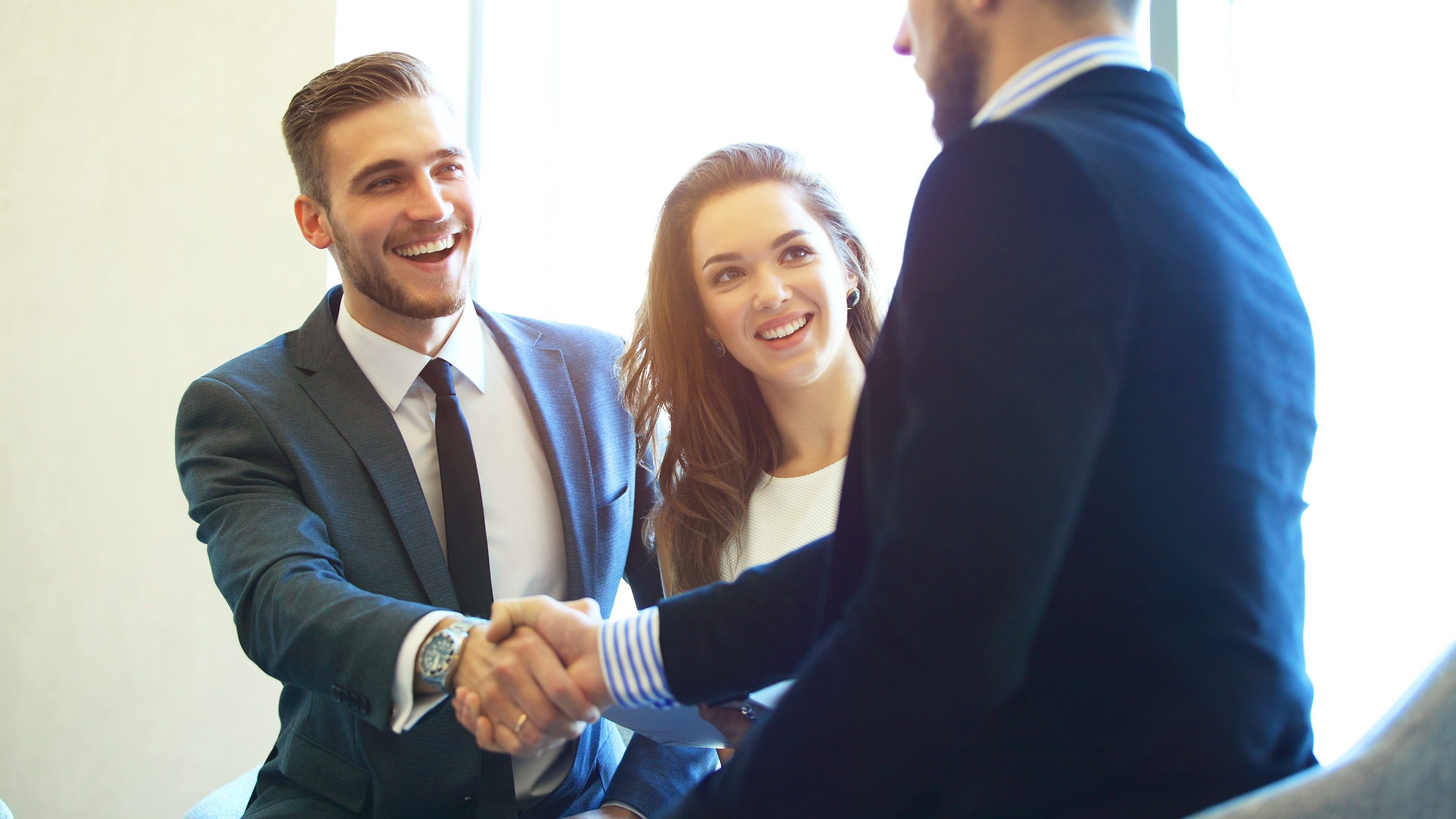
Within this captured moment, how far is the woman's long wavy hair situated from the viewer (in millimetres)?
2004

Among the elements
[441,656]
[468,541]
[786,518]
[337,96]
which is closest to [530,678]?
[441,656]

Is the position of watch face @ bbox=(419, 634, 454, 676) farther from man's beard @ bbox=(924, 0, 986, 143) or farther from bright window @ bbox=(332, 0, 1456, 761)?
bright window @ bbox=(332, 0, 1456, 761)

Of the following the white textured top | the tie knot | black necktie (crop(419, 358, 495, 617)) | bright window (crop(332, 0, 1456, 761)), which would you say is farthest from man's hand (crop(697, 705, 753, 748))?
bright window (crop(332, 0, 1456, 761))

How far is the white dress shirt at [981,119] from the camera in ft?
3.04

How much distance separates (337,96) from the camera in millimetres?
1985

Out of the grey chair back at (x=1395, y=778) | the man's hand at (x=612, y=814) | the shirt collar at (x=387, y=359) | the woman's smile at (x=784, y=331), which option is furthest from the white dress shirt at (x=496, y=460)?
the grey chair back at (x=1395, y=778)

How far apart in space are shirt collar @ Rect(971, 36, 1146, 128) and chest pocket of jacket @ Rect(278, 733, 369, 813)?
1.50 m

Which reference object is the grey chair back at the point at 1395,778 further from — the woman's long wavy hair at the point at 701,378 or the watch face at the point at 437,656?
the woman's long wavy hair at the point at 701,378

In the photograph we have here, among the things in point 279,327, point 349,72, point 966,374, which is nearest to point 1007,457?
point 966,374

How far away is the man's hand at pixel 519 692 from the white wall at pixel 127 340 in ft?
5.99

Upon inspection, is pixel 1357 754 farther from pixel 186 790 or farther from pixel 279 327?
pixel 186 790

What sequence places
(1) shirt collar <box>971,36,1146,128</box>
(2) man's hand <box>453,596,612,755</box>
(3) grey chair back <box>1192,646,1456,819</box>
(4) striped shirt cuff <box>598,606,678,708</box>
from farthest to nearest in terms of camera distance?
(2) man's hand <box>453,596,612,755</box>, (4) striped shirt cuff <box>598,606,678,708</box>, (1) shirt collar <box>971,36,1146,128</box>, (3) grey chair back <box>1192,646,1456,819</box>

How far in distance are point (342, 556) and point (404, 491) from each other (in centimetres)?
15

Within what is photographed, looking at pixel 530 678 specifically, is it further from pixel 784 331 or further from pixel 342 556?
pixel 784 331
